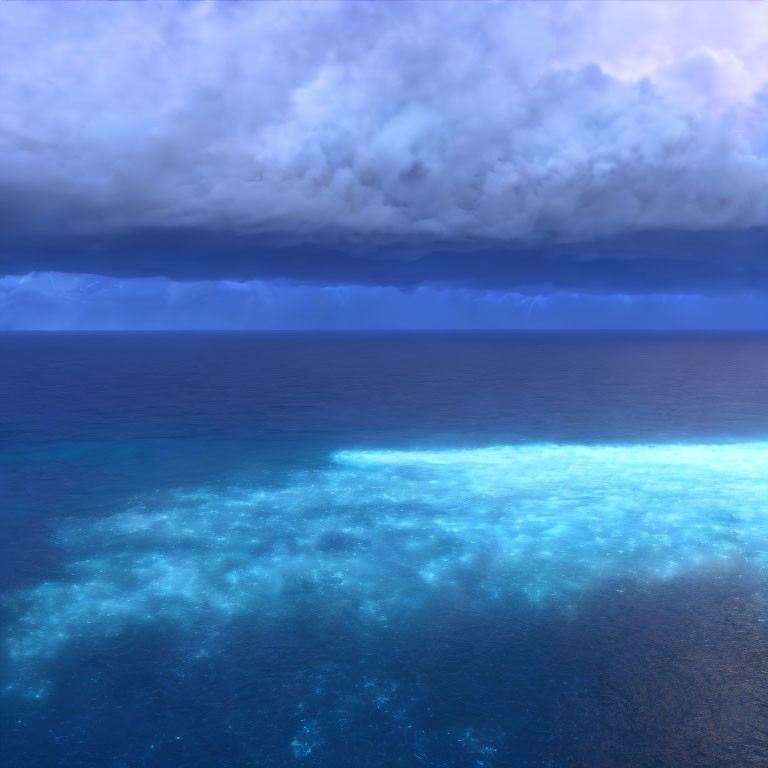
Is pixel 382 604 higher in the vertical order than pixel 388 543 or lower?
lower

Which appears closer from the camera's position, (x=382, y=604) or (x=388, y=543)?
(x=382, y=604)

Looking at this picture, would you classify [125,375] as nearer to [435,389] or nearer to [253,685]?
[435,389]

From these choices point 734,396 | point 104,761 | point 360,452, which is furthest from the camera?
point 734,396

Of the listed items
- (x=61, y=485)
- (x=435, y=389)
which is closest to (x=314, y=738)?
(x=61, y=485)

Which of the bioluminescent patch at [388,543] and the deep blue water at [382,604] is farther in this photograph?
the bioluminescent patch at [388,543]

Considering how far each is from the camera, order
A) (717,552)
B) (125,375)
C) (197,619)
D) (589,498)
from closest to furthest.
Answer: (197,619) → (717,552) → (589,498) → (125,375)
